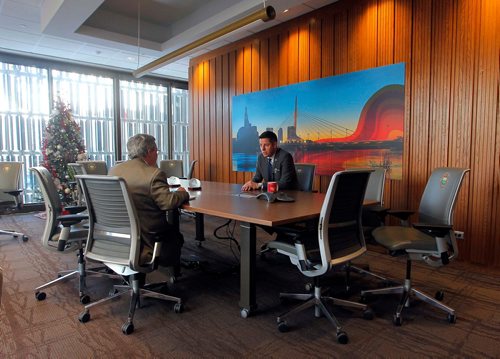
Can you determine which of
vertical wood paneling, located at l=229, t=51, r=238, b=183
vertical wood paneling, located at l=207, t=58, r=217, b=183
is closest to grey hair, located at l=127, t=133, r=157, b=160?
vertical wood paneling, located at l=229, t=51, r=238, b=183

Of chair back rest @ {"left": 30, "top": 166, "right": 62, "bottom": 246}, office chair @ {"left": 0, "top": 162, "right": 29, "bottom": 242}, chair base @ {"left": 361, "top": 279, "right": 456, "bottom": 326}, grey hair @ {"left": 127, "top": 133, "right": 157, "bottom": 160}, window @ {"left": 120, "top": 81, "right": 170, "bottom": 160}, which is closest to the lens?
chair base @ {"left": 361, "top": 279, "right": 456, "bottom": 326}

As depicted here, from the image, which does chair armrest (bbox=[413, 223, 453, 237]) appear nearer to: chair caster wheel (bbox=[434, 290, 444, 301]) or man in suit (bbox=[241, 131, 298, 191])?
chair caster wheel (bbox=[434, 290, 444, 301])

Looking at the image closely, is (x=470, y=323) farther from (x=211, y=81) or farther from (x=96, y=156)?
(x=96, y=156)

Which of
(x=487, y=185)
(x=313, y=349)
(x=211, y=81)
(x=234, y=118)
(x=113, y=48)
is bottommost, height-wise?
Answer: (x=313, y=349)

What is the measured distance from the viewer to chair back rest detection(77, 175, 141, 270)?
215 cm

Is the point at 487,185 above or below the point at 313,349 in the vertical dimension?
above

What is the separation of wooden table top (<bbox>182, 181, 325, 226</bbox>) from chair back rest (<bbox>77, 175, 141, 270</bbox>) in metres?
0.46

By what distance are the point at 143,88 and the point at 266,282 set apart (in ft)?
22.1

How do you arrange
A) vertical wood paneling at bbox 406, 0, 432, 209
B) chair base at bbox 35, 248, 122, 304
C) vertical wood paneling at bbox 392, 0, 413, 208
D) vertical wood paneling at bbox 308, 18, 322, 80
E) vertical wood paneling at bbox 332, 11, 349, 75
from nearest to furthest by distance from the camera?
chair base at bbox 35, 248, 122, 304 < vertical wood paneling at bbox 406, 0, 432, 209 < vertical wood paneling at bbox 392, 0, 413, 208 < vertical wood paneling at bbox 332, 11, 349, 75 < vertical wood paneling at bbox 308, 18, 322, 80

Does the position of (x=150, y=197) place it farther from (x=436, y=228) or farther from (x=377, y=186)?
(x=377, y=186)

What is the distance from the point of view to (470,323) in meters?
2.39

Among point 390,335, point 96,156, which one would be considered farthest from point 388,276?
point 96,156

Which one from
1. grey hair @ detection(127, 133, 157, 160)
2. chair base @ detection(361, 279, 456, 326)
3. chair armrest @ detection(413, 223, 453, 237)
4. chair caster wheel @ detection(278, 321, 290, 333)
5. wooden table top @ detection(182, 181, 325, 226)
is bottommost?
chair caster wheel @ detection(278, 321, 290, 333)

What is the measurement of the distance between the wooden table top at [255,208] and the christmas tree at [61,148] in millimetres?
4466
